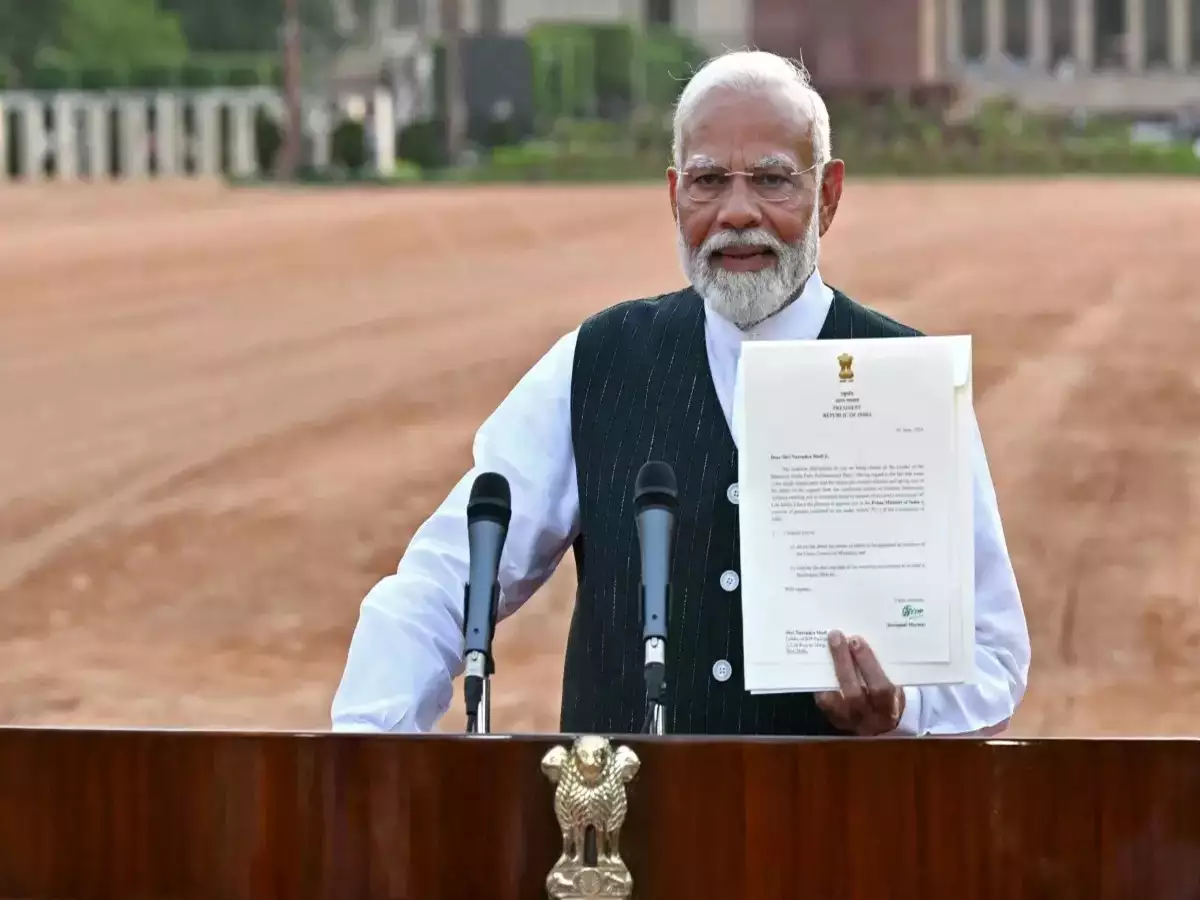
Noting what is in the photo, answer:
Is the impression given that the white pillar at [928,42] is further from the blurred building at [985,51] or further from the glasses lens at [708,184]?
the glasses lens at [708,184]

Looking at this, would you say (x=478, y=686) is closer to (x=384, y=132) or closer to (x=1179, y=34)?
(x=384, y=132)

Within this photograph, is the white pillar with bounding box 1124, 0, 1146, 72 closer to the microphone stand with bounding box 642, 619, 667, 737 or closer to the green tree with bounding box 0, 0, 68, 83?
the green tree with bounding box 0, 0, 68, 83

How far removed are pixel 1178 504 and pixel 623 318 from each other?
5229 mm

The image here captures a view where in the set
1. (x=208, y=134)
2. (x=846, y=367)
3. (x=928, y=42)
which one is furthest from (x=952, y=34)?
(x=846, y=367)

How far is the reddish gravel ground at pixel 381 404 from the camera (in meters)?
6.58

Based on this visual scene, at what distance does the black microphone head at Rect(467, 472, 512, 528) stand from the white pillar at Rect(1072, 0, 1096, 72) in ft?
42.2

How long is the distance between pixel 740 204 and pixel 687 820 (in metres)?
0.74

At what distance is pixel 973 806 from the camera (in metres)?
1.56

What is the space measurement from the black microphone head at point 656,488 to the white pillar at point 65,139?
307 inches

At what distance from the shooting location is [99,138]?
10.3m

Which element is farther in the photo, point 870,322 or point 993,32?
point 993,32

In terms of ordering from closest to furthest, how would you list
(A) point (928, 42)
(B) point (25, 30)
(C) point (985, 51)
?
(B) point (25, 30) → (A) point (928, 42) → (C) point (985, 51)

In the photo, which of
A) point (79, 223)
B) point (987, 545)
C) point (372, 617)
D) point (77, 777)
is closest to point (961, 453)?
point (987, 545)

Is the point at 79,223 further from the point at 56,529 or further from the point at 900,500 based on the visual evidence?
the point at 900,500
